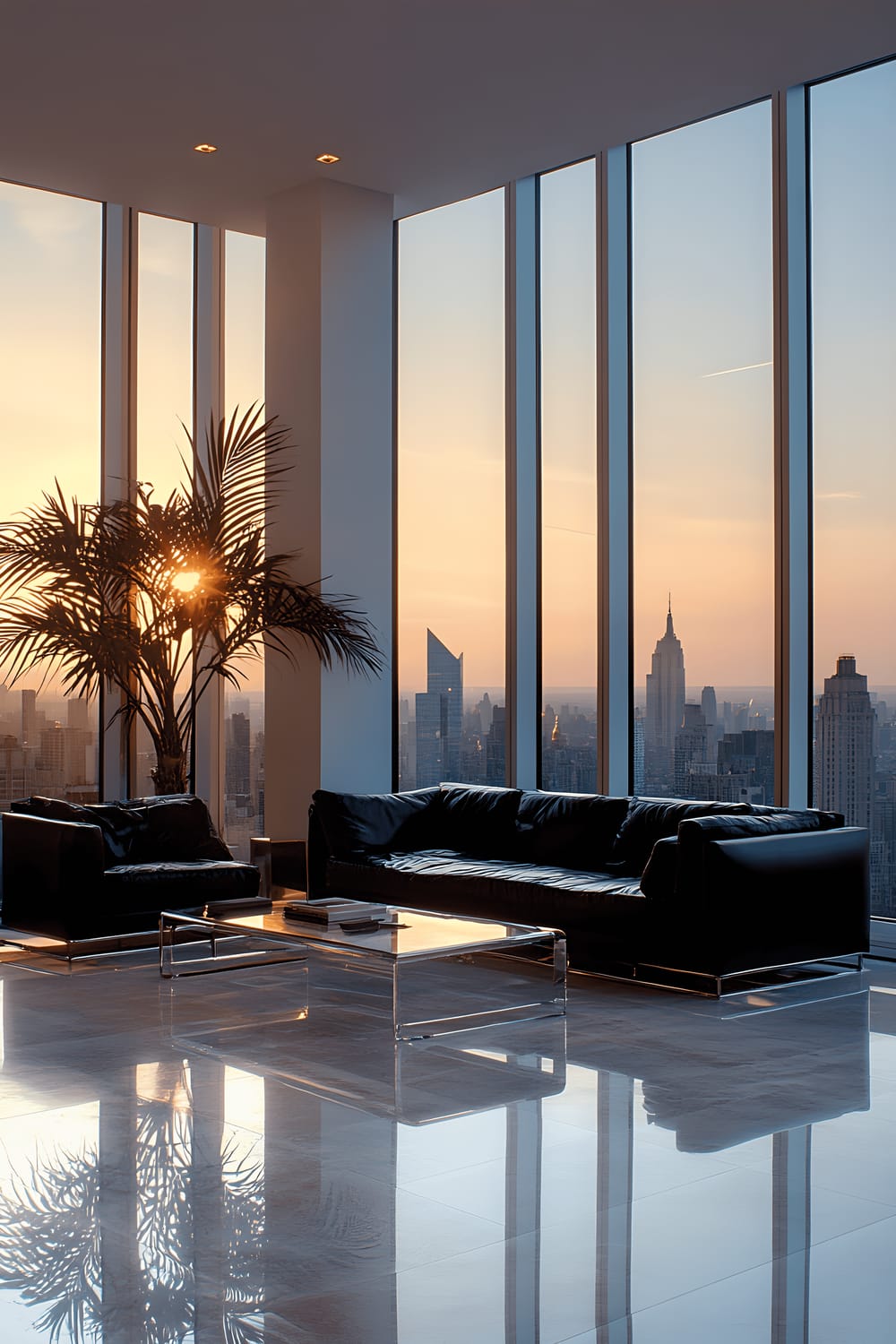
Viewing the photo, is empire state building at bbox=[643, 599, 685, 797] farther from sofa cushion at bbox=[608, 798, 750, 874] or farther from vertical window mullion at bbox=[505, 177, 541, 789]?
vertical window mullion at bbox=[505, 177, 541, 789]

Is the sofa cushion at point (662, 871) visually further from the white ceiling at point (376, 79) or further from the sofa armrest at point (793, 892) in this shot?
the white ceiling at point (376, 79)

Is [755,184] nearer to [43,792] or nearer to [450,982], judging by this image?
[450,982]

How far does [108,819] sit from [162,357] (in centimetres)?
341

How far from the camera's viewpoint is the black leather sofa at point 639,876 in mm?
5387

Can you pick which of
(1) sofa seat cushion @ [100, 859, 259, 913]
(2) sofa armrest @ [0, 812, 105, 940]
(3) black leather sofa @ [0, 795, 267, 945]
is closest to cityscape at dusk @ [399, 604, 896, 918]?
(3) black leather sofa @ [0, 795, 267, 945]

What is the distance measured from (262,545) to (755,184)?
3.34 meters

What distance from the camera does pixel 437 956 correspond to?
15.2 feet

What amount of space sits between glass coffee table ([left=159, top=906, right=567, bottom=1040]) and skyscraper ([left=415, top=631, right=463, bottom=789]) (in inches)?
96.7

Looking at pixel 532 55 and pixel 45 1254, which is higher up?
pixel 532 55

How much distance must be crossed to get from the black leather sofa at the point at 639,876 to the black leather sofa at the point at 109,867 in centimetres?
61

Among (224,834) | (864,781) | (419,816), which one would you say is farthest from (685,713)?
(224,834)

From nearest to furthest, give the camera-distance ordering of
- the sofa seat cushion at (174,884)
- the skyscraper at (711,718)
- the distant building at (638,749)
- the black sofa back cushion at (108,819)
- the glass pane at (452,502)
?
the sofa seat cushion at (174,884) → the black sofa back cushion at (108,819) → the skyscraper at (711,718) → the distant building at (638,749) → the glass pane at (452,502)

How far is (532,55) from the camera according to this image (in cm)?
604

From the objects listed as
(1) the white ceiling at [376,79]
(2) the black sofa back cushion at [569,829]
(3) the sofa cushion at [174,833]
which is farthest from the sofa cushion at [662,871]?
(1) the white ceiling at [376,79]
